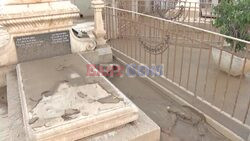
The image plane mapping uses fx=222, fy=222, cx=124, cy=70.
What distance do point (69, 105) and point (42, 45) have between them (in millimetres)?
1727

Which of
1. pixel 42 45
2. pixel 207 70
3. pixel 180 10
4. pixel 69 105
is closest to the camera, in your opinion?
pixel 69 105

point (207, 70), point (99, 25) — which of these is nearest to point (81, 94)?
point (207, 70)

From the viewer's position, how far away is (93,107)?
2.24m

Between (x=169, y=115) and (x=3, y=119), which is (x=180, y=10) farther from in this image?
(x=3, y=119)

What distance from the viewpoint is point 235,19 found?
4.15 m

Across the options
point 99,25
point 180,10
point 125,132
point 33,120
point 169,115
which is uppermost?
point 180,10

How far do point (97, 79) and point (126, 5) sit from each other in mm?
6168

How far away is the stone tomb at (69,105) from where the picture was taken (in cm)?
199

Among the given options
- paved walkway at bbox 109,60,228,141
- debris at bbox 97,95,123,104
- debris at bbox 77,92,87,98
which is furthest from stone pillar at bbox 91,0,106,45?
debris at bbox 97,95,123,104

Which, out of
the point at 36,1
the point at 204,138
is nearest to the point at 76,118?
the point at 204,138

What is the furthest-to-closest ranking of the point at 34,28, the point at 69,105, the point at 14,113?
the point at 34,28 < the point at 14,113 < the point at 69,105

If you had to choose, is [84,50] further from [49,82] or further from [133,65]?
[49,82]

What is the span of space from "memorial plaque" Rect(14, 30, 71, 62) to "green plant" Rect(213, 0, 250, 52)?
304 cm

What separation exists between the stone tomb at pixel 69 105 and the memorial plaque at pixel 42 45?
0.50 metres
